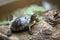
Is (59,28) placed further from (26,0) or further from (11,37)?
(26,0)

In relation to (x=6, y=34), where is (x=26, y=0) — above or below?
above

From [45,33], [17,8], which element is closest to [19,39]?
[45,33]

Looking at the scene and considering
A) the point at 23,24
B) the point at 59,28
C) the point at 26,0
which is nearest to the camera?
the point at 23,24

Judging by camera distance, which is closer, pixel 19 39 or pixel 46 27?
pixel 19 39

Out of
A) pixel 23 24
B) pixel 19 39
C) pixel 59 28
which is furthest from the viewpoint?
pixel 59 28

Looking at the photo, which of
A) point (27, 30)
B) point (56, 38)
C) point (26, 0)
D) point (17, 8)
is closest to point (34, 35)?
point (27, 30)

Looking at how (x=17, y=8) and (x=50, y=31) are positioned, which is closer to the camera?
(x=50, y=31)

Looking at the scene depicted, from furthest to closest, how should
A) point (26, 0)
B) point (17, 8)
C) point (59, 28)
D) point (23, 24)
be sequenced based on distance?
1. point (26, 0)
2. point (17, 8)
3. point (59, 28)
4. point (23, 24)

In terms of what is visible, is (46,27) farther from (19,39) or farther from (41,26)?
(19,39)

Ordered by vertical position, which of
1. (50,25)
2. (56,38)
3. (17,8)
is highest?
(17,8)
